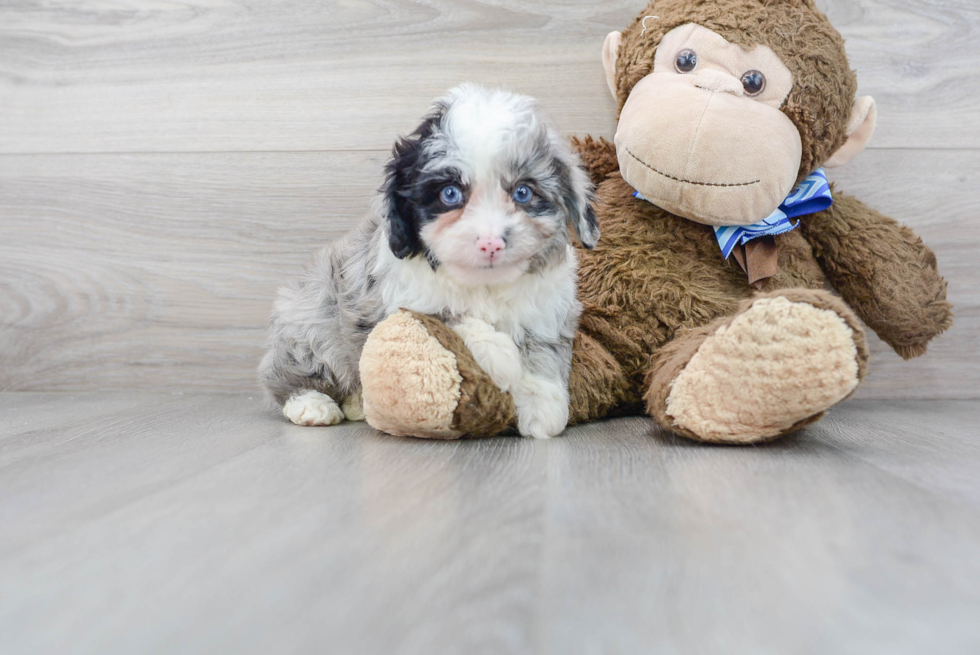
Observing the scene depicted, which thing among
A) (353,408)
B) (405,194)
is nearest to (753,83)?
(405,194)

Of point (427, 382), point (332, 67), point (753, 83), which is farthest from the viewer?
point (332, 67)

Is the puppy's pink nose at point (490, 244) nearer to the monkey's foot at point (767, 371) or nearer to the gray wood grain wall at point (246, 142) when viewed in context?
the monkey's foot at point (767, 371)

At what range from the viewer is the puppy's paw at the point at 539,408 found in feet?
4.46

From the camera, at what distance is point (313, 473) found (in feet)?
3.61

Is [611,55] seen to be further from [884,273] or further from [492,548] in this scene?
[492,548]

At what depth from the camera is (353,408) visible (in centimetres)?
158

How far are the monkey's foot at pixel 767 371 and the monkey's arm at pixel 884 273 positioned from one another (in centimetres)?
57

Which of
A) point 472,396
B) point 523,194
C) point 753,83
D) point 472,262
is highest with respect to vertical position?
point 753,83

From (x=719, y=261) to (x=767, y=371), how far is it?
1.81 ft

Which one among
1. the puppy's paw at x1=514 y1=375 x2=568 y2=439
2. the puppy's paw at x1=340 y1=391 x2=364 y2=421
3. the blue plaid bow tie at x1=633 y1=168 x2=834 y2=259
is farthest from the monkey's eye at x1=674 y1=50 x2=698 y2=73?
the puppy's paw at x1=340 y1=391 x2=364 y2=421

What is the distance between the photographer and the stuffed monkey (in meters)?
1.18

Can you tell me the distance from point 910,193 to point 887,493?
123 cm

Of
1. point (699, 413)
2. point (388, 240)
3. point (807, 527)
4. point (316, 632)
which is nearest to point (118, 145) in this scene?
point (388, 240)

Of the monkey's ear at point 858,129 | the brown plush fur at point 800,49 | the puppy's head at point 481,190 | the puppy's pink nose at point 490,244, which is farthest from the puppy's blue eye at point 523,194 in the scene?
the monkey's ear at point 858,129
